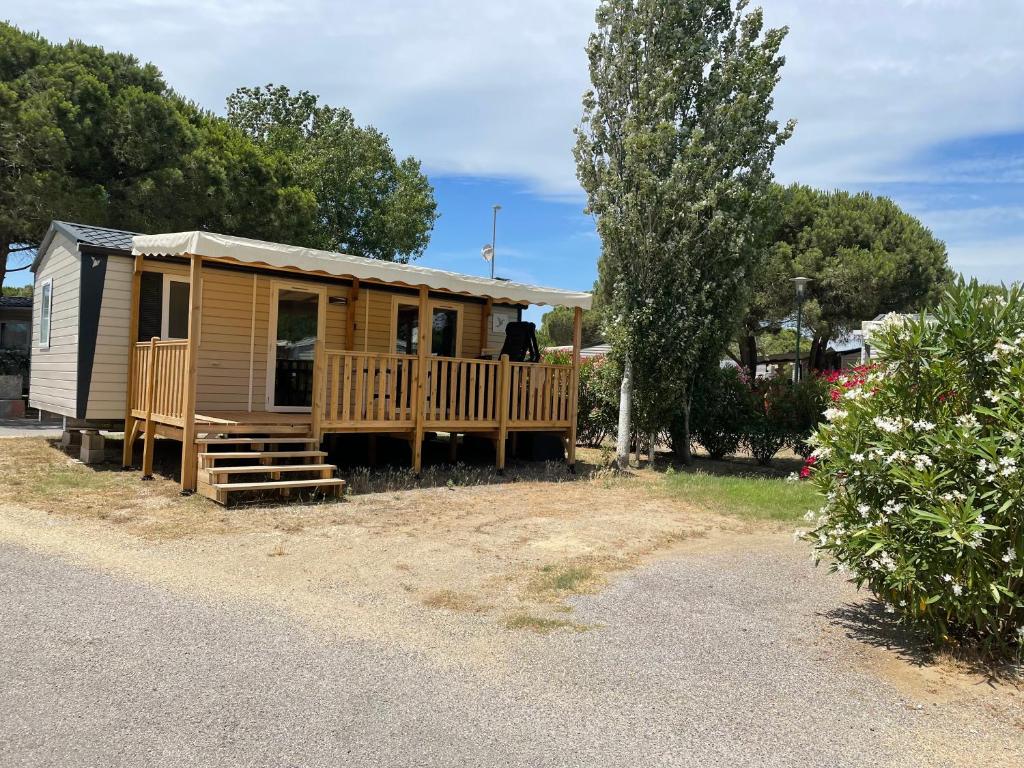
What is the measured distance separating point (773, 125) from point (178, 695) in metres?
10.7

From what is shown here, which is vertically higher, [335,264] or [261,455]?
[335,264]

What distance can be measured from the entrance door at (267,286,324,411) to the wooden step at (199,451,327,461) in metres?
2.48

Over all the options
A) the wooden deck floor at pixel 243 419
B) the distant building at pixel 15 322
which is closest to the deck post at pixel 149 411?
the wooden deck floor at pixel 243 419

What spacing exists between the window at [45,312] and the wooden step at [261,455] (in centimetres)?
515

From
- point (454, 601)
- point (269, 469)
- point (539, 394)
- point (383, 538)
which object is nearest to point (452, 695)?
point (454, 601)

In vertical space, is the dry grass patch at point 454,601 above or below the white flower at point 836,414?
below

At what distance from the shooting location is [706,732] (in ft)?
9.84

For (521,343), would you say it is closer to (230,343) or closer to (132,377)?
(230,343)

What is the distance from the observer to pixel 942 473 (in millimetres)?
3650

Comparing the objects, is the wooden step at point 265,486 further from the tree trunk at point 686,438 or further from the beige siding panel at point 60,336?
the tree trunk at point 686,438

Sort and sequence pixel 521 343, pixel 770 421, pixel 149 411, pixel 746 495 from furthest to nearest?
1. pixel 770 421
2. pixel 521 343
3. pixel 746 495
4. pixel 149 411

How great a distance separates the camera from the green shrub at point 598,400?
39.2 feet

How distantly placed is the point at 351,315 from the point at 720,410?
19.7 feet

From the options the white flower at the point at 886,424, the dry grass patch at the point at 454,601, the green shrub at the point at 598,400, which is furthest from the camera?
the green shrub at the point at 598,400
